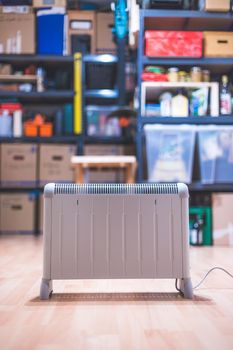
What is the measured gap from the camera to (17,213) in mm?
4336

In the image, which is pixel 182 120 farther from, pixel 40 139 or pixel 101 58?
pixel 40 139

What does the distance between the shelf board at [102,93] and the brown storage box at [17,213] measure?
1150mm

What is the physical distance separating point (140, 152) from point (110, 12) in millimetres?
1782

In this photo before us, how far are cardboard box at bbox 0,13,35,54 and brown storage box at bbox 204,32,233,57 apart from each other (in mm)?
1775

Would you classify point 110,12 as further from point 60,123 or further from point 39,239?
point 39,239

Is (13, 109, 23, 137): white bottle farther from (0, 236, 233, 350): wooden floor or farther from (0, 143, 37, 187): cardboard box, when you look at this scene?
(0, 236, 233, 350): wooden floor

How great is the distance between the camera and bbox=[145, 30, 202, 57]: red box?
354cm

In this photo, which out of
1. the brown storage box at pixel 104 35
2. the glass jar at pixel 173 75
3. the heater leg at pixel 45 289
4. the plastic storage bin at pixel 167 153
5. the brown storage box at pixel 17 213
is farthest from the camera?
the brown storage box at pixel 104 35

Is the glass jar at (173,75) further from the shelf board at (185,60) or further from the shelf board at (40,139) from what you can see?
the shelf board at (40,139)

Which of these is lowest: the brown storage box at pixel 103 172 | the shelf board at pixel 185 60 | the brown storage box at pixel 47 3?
the brown storage box at pixel 103 172

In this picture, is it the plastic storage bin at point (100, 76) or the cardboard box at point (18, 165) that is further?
the plastic storage bin at point (100, 76)

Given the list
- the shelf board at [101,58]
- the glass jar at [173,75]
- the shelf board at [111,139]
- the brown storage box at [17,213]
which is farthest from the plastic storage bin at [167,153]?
the brown storage box at [17,213]

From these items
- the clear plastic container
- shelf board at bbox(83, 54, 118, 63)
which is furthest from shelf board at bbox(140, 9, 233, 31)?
the clear plastic container

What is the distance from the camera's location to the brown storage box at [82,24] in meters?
4.52
